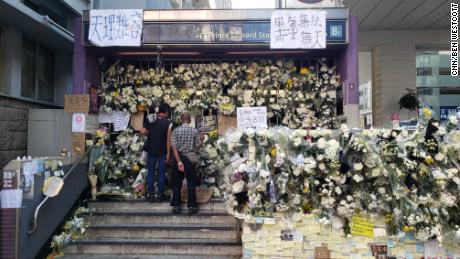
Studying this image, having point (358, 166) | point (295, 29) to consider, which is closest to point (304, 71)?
point (295, 29)

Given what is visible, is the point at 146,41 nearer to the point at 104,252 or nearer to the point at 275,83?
the point at 275,83

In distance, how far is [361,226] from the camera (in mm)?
4586

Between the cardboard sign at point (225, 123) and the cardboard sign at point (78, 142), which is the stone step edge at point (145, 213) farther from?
the cardboard sign at point (225, 123)

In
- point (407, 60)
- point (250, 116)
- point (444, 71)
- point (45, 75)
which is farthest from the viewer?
point (444, 71)

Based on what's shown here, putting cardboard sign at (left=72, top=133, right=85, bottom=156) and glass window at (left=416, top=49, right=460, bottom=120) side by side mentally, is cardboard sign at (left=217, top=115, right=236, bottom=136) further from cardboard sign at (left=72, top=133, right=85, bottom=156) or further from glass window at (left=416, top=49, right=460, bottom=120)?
glass window at (left=416, top=49, right=460, bottom=120)

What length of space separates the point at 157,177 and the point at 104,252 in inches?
63.3

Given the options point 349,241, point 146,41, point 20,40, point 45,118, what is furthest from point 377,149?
point 20,40

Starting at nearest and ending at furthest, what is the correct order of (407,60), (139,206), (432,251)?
(432,251) < (139,206) < (407,60)

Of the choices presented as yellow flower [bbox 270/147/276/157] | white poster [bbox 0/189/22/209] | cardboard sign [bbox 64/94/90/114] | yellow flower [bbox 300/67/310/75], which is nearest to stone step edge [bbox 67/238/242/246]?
white poster [bbox 0/189/22/209]

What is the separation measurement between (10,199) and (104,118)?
330 centimetres

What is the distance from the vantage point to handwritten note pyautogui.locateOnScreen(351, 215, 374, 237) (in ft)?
15.0

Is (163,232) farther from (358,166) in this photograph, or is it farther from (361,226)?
(358,166)

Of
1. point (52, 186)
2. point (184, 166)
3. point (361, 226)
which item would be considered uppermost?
point (184, 166)

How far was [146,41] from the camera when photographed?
305 inches
